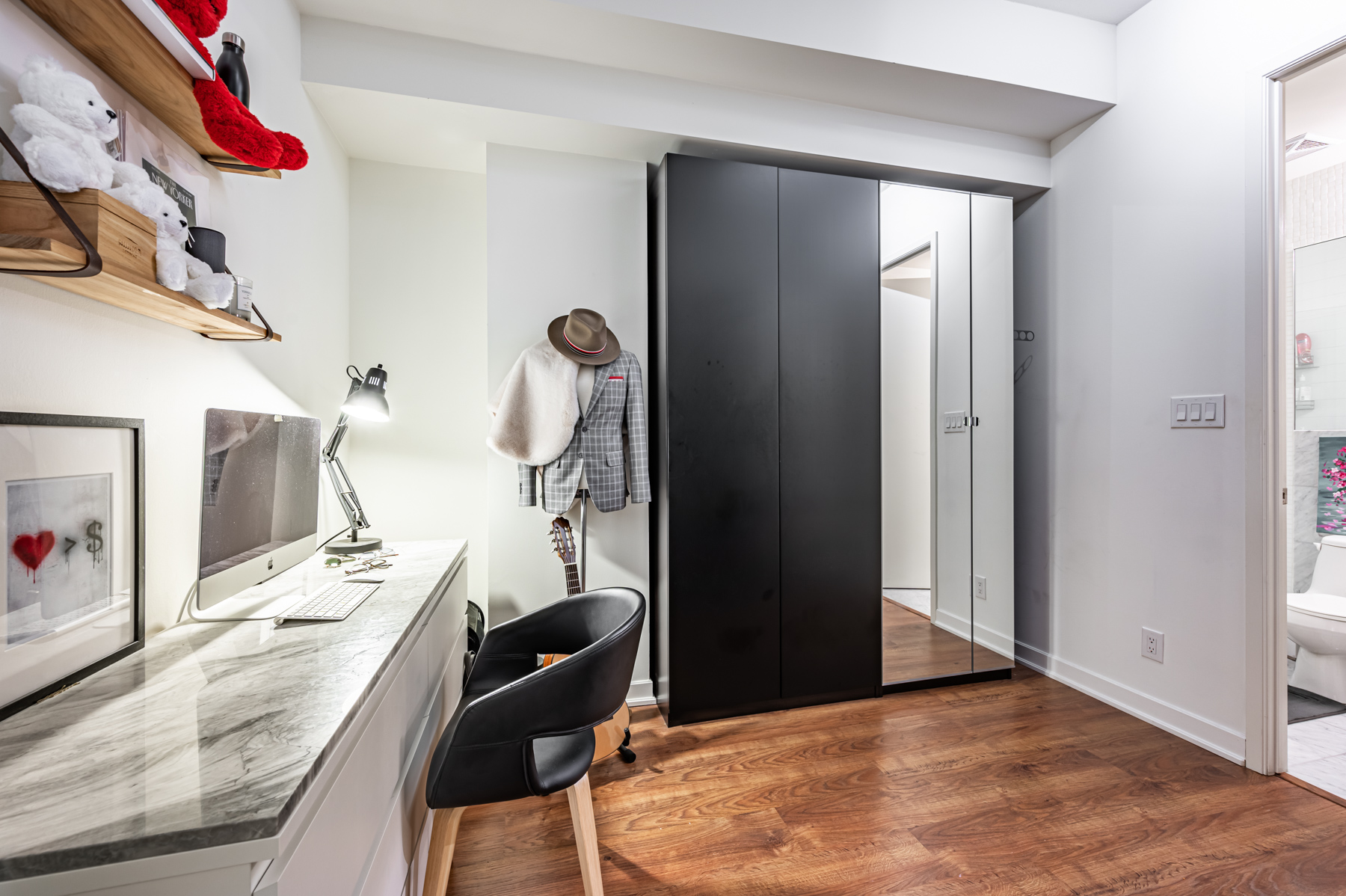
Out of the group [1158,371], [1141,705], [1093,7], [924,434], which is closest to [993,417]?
[924,434]

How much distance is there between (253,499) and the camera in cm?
131

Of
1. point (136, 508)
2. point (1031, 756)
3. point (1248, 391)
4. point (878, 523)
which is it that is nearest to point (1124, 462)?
point (1248, 391)

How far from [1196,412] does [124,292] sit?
307 cm

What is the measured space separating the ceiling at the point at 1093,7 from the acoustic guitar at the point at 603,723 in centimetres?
280

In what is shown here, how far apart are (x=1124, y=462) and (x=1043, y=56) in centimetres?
170

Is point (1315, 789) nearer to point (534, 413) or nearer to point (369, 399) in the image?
point (534, 413)

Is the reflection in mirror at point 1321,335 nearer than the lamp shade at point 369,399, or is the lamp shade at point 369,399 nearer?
the lamp shade at point 369,399

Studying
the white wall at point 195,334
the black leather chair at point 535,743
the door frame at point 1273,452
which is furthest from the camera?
the door frame at point 1273,452

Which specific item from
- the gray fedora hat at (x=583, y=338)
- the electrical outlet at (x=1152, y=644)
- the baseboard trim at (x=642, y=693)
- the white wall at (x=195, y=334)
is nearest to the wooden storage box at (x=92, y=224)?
the white wall at (x=195, y=334)

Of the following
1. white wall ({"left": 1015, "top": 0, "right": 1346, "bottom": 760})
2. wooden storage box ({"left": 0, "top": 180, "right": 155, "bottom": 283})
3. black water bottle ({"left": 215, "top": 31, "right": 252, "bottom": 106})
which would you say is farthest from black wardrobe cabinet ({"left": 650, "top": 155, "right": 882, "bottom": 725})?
wooden storage box ({"left": 0, "top": 180, "right": 155, "bottom": 283})

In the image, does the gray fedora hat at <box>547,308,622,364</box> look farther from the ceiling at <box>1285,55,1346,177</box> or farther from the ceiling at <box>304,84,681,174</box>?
the ceiling at <box>1285,55,1346,177</box>

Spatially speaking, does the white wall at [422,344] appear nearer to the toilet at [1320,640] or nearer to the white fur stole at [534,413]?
the white fur stole at [534,413]

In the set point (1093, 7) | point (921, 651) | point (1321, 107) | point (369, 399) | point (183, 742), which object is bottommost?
point (921, 651)

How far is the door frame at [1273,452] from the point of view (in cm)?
183
